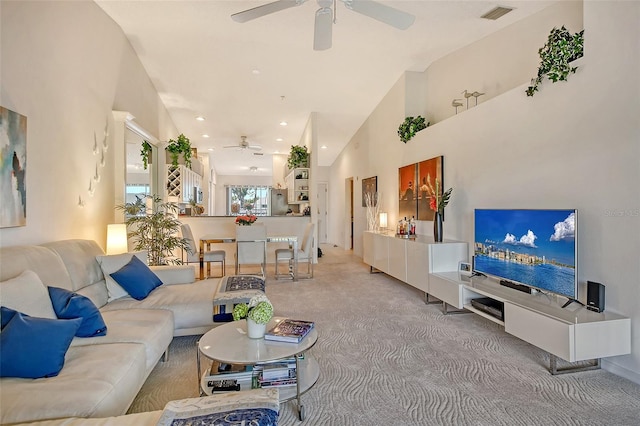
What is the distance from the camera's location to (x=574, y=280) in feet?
A: 8.07

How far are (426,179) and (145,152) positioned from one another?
437 cm

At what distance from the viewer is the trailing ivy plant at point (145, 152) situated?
525 cm

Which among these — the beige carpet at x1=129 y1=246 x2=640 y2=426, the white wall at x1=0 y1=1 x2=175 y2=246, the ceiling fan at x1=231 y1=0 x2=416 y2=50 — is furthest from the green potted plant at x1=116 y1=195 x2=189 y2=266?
the ceiling fan at x1=231 y1=0 x2=416 y2=50

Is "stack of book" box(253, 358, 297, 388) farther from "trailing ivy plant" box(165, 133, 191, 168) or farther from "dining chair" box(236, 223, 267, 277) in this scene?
"trailing ivy plant" box(165, 133, 191, 168)

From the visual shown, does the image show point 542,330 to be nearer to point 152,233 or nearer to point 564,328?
point 564,328

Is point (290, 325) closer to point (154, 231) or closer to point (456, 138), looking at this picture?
point (154, 231)

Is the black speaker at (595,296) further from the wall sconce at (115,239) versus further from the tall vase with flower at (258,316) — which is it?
the wall sconce at (115,239)

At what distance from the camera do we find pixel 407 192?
210 inches

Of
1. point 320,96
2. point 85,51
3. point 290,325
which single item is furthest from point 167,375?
point 320,96

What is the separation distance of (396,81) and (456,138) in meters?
1.94

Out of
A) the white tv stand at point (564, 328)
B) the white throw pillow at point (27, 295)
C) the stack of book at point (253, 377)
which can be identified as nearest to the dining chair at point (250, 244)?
the white throw pillow at point (27, 295)

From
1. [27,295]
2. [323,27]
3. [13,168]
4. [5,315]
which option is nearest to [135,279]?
[27,295]

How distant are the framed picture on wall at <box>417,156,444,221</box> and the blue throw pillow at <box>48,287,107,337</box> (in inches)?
156

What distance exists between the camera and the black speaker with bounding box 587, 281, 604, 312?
236 cm
